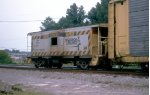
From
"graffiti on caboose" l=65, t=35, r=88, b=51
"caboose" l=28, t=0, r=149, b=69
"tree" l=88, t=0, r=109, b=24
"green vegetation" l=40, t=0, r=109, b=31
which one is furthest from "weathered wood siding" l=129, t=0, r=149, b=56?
"tree" l=88, t=0, r=109, b=24

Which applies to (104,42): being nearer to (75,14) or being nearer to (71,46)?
(71,46)

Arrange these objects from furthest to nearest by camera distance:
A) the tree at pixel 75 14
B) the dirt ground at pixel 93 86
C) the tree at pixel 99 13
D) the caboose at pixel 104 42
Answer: the tree at pixel 75 14
the tree at pixel 99 13
the caboose at pixel 104 42
the dirt ground at pixel 93 86

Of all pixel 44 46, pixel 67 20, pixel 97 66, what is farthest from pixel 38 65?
pixel 67 20

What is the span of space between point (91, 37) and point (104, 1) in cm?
2825

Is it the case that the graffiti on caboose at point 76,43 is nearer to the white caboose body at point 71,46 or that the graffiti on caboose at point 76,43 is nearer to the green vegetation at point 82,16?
the white caboose body at point 71,46

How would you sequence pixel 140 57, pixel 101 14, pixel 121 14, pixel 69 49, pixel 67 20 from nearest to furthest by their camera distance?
pixel 140 57, pixel 121 14, pixel 69 49, pixel 101 14, pixel 67 20

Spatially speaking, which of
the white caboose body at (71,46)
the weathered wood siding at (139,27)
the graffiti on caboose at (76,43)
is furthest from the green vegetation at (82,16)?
the weathered wood siding at (139,27)

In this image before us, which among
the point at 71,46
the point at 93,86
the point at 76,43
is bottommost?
the point at 93,86

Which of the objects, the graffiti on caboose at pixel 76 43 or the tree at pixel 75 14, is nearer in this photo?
the graffiti on caboose at pixel 76 43

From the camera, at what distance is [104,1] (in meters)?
49.8

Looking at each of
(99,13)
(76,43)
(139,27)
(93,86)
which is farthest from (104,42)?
(99,13)

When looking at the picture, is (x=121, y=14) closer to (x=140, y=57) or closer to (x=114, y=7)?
(x=114, y=7)

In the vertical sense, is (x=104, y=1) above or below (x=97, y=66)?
above

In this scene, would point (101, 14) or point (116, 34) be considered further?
point (101, 14)
